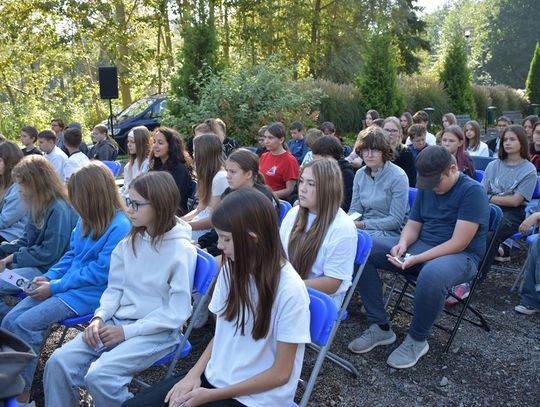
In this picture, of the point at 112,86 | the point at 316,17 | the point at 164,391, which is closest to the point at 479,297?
the point at 164,391

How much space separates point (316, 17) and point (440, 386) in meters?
23.9

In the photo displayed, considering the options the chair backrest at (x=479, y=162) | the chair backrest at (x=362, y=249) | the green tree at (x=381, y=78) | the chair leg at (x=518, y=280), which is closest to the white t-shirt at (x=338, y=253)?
the chair backrest at (x=362, y=249)

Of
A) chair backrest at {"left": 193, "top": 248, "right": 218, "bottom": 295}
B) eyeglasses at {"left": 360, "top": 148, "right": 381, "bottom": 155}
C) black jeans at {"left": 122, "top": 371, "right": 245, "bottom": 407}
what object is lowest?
black jeans at {"left": 122, "top": 371, "right": 245, "bottom": 407}

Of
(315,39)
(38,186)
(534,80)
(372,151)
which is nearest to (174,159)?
(38,186)

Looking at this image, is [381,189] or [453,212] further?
[381,189]

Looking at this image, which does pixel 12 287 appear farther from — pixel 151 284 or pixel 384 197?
pixel 384 197

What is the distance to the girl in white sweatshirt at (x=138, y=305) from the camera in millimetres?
2861

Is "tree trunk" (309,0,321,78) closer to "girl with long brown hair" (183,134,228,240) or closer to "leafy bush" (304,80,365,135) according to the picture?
"leafy bush" (304,80,365,135)

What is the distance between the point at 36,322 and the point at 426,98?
19.4 m

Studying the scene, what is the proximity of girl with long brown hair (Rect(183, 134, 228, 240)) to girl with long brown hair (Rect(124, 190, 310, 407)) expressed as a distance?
8.39 ft

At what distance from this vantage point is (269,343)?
2348 millimetres

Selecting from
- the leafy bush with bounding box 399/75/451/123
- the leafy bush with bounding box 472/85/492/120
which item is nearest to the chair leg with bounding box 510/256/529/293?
the leafy bush with bounding box 399/75/451/123

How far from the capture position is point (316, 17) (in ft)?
83.7

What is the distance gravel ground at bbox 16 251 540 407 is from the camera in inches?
138
